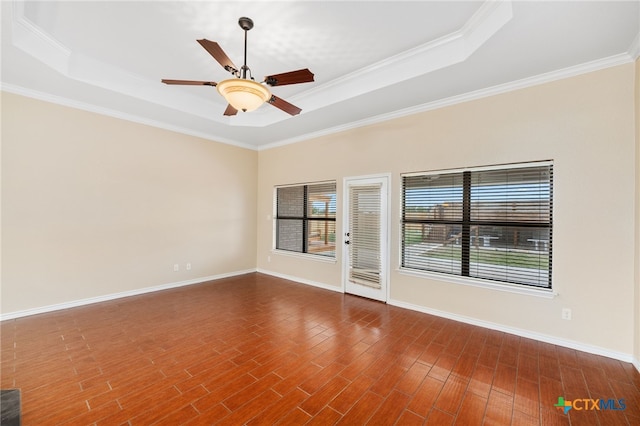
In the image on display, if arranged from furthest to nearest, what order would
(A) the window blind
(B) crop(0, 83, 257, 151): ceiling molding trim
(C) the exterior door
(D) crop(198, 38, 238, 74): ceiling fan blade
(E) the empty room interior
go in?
1. (A) the window blind
2. (C) the exterior door
3. (B) crop(0, 83, 257, 151): ceiling molding trim
4. (E) the empty room interior
5. (D) crop(198, 38, 238, 74): ceiling fan blade

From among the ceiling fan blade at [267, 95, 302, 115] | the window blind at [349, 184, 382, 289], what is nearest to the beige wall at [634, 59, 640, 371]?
the window blind at [349, 184, 382, 289]

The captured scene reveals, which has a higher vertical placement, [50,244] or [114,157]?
[114,157]

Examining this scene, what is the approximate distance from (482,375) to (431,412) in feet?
2.54

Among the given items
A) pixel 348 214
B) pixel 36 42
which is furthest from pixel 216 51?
pixel 348 214

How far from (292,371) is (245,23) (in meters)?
3.30

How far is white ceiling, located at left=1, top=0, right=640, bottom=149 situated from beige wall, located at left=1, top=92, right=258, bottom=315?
0.53 metres

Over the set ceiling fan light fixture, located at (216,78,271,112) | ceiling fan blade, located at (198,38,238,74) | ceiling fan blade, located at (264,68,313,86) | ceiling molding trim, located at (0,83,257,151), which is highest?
Answer: ceiling molding trim, located at (0,83,257,151)

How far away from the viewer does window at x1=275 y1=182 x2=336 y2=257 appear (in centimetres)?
507

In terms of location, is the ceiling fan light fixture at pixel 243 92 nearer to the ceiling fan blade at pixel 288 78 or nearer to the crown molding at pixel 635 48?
the ceiling fan blade at pixel 288 78

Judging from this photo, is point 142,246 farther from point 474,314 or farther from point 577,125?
point 577,125

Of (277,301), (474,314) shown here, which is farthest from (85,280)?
(474,314)

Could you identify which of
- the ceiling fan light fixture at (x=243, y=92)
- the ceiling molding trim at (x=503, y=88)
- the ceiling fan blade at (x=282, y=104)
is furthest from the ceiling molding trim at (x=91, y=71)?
the ceiling molding trim at (x=503, y=88)

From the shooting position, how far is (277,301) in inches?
165

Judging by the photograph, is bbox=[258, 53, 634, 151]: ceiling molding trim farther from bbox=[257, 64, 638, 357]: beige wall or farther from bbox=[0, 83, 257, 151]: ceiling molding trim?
bbox=[0, 83, 257, 151]: ceiling molding trim
